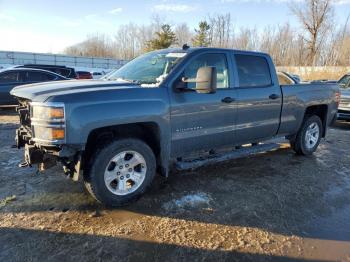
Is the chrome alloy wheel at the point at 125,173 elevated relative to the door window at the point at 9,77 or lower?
lower

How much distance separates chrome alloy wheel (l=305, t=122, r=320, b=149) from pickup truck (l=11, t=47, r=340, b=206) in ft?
4.47

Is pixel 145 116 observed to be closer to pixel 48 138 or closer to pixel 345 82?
pixel 48 138

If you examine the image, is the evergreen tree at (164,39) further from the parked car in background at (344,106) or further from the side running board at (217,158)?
the side running board at (217,158)

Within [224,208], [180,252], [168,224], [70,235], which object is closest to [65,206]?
[70,235]

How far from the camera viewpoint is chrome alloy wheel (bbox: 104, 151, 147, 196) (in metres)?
4.05

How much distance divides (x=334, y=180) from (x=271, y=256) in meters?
2.85

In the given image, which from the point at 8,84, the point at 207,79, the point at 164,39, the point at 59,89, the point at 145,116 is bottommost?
the point at 8,84

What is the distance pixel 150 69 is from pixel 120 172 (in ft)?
5.19

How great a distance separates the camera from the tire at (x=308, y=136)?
263 inches

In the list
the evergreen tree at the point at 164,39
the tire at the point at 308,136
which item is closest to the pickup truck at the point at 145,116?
the tire at the point at 308,136

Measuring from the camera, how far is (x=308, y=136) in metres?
6.87

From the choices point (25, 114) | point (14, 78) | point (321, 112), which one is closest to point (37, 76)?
point (14, 78)

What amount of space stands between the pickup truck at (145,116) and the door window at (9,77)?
8.00 meters

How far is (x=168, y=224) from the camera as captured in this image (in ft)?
12.5
